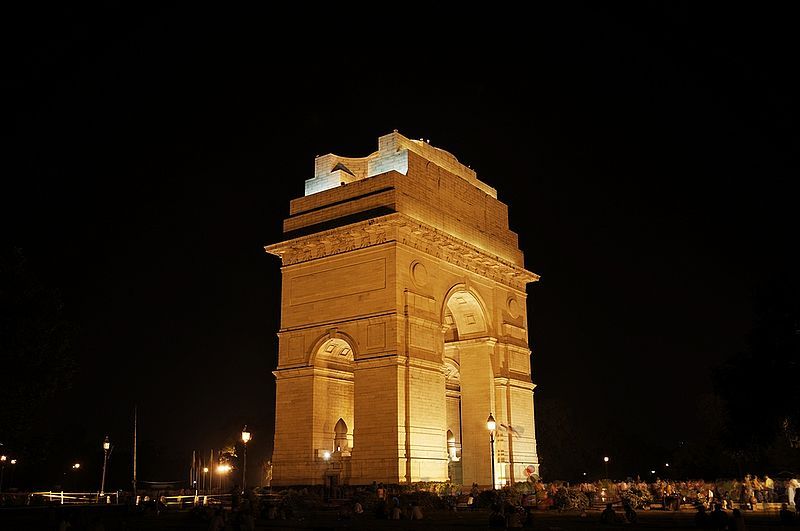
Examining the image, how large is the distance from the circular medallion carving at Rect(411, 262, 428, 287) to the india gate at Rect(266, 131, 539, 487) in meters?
0.05

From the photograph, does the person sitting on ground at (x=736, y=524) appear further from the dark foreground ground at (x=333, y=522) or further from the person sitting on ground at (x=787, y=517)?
the person sitting on ground at (x=787, y=517)

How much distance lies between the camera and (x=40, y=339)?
2986cm

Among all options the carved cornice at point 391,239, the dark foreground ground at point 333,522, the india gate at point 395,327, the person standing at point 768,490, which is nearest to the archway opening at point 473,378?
the india gate at point 395,327

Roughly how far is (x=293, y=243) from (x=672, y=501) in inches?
734

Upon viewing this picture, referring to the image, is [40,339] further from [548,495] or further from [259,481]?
[259,481]

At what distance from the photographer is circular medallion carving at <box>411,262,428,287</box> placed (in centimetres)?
3472

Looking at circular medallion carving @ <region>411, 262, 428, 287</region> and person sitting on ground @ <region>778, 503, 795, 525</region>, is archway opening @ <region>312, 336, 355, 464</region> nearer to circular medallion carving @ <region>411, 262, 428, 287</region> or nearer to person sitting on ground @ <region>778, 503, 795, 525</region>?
circular medallion carving @ <region>411, 262, 428, 287</region>

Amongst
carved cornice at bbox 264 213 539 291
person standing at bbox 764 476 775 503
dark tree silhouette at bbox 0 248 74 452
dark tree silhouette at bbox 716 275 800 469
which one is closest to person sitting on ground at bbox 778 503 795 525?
dark tree silhouette at bbox 716 275 800 469

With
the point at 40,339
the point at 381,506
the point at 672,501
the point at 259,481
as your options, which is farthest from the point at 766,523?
the point at 259,481

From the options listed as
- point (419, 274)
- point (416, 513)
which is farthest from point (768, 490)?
point (416, 513)

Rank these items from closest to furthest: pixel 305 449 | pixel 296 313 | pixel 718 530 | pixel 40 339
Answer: pixel 718 530 → pixel 40 339 → pixel 305 449 → pixel 296 313

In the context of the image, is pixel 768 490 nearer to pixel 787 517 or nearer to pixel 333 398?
pixel 787 517

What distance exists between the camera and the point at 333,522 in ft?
75.5

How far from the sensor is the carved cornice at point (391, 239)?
34275 mm
